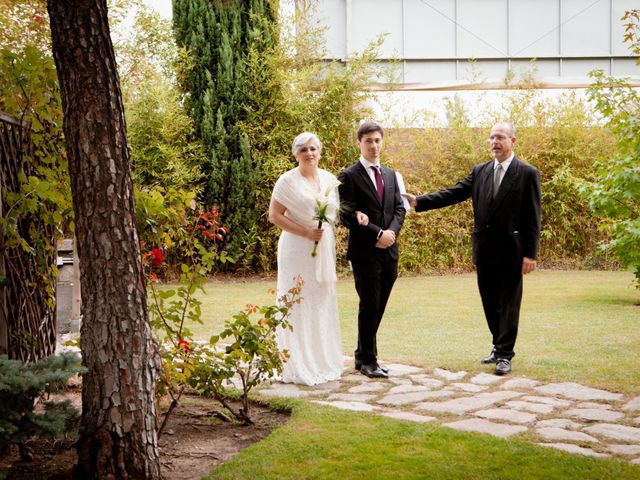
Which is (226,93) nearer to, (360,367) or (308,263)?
(308,263)

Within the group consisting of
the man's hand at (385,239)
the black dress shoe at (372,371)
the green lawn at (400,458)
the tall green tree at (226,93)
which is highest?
the tall green tree at (226,93)

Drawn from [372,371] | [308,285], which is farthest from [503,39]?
[372,371]

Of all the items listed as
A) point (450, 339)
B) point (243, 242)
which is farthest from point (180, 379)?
point (243, 242)

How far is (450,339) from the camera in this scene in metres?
6.41

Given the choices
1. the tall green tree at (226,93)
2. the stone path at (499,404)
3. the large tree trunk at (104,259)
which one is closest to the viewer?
the large tree trunk at (104,259)

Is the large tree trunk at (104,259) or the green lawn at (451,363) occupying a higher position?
the large tree trunk at (104,259)

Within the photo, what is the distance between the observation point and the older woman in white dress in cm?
492

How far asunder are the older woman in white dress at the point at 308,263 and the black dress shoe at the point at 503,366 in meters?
1.11

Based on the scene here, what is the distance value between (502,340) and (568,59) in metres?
12.1

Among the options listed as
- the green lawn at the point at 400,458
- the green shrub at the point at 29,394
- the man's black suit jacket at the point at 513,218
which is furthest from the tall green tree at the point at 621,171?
the green shrub at the point at 29,394

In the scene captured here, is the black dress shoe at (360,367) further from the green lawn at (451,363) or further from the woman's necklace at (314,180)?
the woman's necklace at (314,180)

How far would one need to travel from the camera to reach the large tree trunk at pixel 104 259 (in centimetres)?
263

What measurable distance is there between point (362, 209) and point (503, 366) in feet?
4.90

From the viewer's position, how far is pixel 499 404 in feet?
13.8
